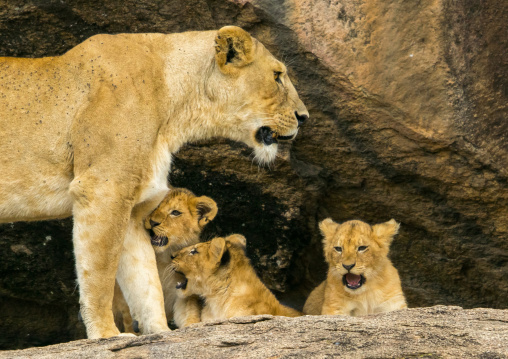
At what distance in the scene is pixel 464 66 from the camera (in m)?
6.12

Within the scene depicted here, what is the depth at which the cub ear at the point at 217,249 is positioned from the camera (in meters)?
6.06

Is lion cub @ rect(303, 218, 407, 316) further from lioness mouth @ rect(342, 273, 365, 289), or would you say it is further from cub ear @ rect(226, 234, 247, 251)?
cub ear @ rect(226, 234, 247, 251)

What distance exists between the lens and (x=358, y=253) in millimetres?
6020

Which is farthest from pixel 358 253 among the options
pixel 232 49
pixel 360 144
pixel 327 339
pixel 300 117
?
pixel 327 339

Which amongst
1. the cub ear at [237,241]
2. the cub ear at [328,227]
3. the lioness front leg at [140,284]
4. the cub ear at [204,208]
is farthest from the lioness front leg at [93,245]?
the cub ear at [328,227]

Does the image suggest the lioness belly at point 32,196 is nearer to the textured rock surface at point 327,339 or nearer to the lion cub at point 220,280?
the textured rock surface at point 327,339

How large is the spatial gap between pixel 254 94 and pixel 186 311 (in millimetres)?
1732

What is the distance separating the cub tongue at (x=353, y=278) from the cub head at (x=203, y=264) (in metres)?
0.82

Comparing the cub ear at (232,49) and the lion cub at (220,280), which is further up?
the cub ear at (232,49)

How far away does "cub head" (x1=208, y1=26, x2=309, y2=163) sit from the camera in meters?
5.60

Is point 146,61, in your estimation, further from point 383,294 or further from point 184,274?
point 383,294

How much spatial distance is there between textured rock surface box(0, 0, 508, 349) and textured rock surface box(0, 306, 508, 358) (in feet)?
6.09

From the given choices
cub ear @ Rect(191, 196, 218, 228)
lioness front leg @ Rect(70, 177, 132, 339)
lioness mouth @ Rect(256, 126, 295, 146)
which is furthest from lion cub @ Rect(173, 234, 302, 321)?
lioness front leg @ Rect(70, 177, 132, 339)

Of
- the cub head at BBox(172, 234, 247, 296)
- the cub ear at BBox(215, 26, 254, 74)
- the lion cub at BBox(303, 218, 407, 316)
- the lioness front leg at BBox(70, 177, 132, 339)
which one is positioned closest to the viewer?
the lioness front leg at BBox(70, 177, 132, 339)
